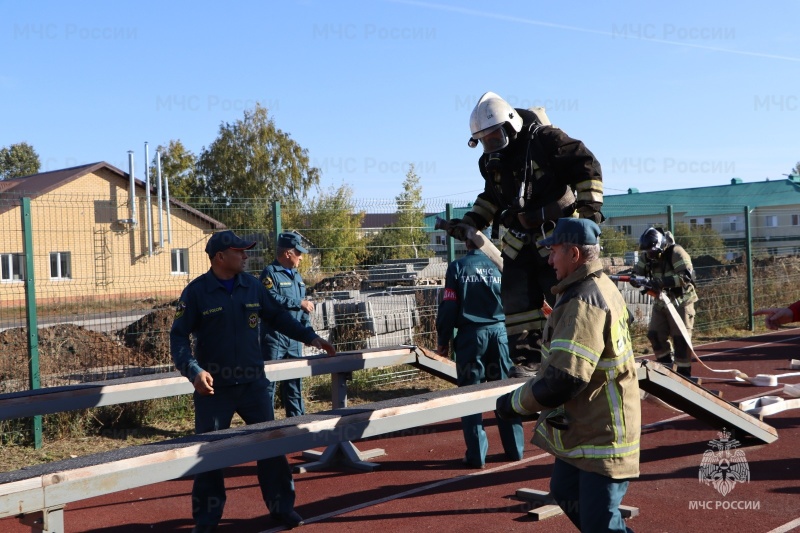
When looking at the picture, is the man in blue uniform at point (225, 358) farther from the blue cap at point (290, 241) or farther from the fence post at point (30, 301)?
the fence post at point (30, 301)

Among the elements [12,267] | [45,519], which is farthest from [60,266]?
[45,519]

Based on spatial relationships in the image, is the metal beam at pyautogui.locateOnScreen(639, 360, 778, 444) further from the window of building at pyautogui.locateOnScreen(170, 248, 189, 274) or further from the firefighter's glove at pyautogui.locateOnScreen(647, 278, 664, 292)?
the window of building at pyautogui.locateOnScreen(170, 248, 189, 274)

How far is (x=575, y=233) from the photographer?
3914mm

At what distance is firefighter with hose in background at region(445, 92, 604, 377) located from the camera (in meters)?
5.41

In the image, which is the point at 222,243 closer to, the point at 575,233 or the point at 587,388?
the point at 575,233

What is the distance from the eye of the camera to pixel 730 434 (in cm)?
781

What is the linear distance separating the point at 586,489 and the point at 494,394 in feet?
6.67

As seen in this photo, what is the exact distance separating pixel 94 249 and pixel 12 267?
1539 mm

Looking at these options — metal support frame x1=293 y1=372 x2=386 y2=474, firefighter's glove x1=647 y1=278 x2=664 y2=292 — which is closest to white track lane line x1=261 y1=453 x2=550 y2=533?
metal support frame x1=293 y1=372 x2=386 y2=474

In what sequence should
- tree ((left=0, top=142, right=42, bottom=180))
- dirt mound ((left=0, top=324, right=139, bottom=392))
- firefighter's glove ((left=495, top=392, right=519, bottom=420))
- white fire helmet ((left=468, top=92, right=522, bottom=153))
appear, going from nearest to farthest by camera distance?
firefighter's glove ((left=495, top=392, right=519, bottom=420)) < white fire helmet ((left=468, top=92, right=522, bottom=153)) < dirt mound ((left=0, top=324, right=139, bottom=392)) < tree ((left=0, top=142, right=42, bottom=180))

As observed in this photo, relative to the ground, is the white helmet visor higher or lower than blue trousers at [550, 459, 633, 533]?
higher

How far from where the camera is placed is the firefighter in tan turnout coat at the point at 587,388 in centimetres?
365

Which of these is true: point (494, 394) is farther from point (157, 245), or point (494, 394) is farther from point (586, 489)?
point (157, 245)

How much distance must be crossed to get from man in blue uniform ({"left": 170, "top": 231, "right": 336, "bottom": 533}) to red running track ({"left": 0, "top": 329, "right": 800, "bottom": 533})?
44 cm
